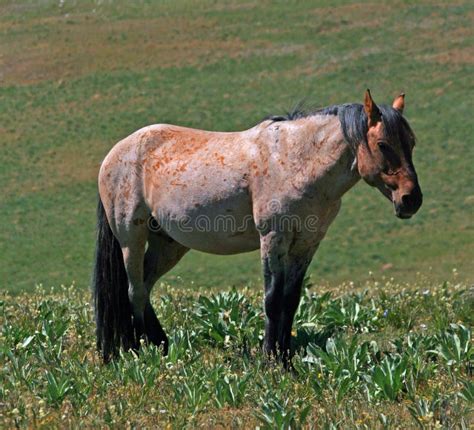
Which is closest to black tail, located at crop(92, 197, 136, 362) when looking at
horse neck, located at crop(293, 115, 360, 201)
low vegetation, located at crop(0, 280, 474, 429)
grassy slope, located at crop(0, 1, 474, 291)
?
low vegetation, located at crop(0, 280, 474, 429)

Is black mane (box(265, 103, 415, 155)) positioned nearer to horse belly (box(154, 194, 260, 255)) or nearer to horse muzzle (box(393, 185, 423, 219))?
horse muzzle (box(393, 185, 423, 219))

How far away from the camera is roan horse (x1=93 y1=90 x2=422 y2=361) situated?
835 centimetres

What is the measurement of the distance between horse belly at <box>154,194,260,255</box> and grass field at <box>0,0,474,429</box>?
890mm

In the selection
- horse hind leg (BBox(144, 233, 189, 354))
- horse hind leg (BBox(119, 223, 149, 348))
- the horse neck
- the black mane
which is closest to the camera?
the black mane

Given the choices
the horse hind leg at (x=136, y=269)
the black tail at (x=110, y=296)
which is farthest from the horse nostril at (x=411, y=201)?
the black tail at (x=110, y=296)

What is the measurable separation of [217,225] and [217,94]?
150 ft

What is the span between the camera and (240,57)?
59.8 meters

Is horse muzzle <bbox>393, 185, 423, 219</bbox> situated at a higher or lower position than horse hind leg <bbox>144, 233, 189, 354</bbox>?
higher

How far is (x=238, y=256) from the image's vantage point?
35.2 metres

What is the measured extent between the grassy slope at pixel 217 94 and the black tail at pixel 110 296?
68.2 ft

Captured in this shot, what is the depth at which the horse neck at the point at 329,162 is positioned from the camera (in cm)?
861

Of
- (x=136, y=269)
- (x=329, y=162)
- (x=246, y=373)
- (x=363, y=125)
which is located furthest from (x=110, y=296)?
(x=363, y=125)

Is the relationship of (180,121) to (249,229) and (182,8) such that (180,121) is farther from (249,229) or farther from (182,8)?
(249,229)

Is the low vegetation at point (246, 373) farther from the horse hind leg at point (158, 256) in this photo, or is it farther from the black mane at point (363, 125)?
the black mane at point (363, 125)
